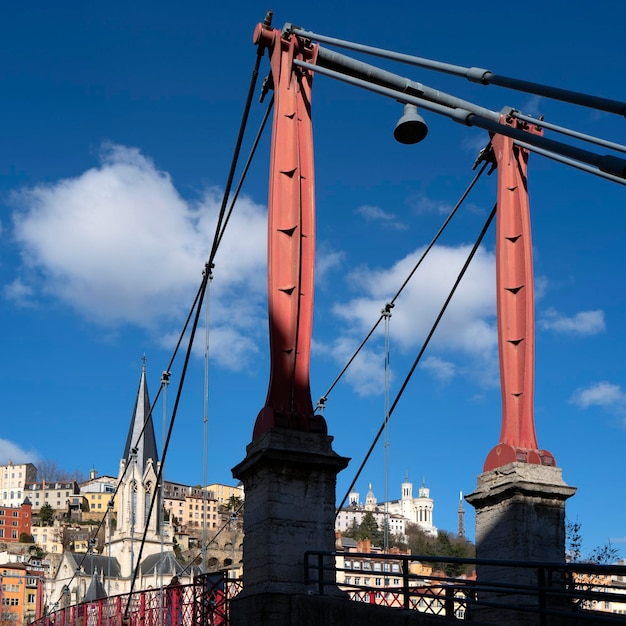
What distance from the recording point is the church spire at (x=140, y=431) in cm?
7719

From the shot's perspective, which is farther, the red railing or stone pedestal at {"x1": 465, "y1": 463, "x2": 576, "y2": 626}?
the red railing

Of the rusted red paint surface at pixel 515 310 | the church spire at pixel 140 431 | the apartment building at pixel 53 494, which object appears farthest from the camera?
the apartment building at pixel 53 494

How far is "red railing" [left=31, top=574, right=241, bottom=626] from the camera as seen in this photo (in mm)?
13281

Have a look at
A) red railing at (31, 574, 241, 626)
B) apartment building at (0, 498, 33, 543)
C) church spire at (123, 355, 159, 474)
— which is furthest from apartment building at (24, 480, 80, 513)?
red railing at (31, 574, 241, 626)

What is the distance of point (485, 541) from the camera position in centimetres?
1135

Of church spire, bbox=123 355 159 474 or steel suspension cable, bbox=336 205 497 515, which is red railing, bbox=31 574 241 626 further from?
church spire, bbox=123 355 159 474

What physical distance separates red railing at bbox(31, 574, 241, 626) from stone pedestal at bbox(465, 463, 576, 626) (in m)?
3.40

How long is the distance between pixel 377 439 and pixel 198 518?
164 meters

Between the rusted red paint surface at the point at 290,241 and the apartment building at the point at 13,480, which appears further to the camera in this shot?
the apartment building at the point at 13,480

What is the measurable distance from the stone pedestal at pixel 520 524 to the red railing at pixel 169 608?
11.1 feet

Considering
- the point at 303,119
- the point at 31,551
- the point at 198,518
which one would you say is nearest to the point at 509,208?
the point at 303,119

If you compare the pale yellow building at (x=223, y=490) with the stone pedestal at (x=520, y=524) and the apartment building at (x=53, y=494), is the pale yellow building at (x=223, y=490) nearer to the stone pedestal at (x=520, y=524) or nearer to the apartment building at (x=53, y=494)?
the apartment building at (x=53, y=494)

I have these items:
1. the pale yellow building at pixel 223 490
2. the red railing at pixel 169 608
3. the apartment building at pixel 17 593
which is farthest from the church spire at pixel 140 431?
the pale yellow building at pixel 223 490

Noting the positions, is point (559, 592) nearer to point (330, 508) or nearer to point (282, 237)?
point (330, 508)
